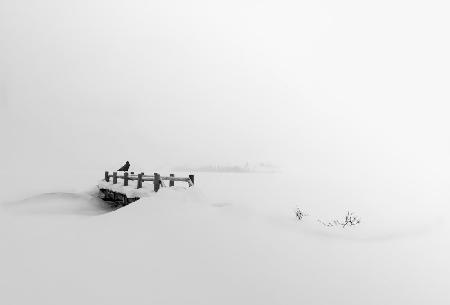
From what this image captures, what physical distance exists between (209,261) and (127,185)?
1236cm

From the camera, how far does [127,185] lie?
2105 cm

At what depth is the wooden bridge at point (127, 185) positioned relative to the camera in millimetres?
18312

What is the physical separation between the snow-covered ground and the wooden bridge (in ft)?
10.1

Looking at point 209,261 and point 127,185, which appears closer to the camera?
point 209,261

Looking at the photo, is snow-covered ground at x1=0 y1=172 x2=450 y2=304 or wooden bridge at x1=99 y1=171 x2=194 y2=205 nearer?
snow-covered ground at x1=0 y1=172 x2=450 y2=304

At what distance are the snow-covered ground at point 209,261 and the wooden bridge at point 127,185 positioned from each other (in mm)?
3077

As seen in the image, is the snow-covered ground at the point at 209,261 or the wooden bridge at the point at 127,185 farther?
the wooden bridge at the point at 127,185

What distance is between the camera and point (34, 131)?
136 metres

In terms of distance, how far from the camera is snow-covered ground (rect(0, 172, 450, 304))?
25.6 feet

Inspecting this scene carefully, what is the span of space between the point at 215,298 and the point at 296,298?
163 centimetres

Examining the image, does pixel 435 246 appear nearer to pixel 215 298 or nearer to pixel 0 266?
pixel 215 298

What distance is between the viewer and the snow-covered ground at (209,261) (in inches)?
308

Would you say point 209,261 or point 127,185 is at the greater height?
point 127,185

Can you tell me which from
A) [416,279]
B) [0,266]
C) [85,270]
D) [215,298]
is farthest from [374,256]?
[0,266]
